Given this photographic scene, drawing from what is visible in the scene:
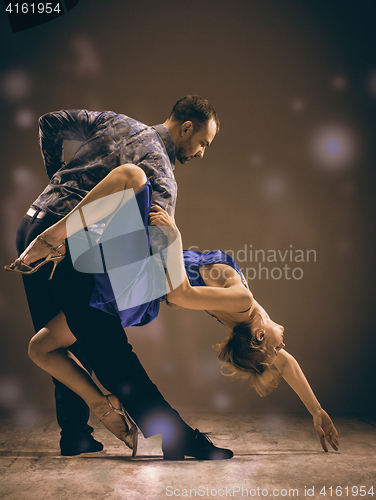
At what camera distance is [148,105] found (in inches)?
99.7

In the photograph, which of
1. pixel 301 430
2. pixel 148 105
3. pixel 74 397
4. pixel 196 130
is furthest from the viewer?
pixel 148 105

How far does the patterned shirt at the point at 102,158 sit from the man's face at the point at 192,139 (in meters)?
0.10

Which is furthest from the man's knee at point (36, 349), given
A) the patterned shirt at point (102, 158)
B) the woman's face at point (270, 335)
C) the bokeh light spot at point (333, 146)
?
the bokeh light spot at point (333, 146)

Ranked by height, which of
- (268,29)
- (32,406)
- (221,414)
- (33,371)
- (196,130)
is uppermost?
(268,29)

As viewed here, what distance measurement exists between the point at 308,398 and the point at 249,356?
0.32m

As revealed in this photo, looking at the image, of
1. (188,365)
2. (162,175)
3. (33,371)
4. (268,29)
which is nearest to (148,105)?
(268,29)

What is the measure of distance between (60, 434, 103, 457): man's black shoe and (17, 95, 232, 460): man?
0.35 meters

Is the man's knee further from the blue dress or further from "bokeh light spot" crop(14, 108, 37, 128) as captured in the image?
"bokeh light spot" crop(14, 108, 37, 128)

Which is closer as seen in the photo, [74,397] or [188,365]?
[74,397]

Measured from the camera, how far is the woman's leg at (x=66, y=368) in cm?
157

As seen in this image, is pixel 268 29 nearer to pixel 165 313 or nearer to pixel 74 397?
pixel 165 313

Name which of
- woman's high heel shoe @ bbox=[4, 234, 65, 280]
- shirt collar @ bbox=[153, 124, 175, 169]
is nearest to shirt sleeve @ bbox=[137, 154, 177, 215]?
shirt collar @ bbox=[153, 124, 175, 169]

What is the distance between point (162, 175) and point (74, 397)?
1.05 metres

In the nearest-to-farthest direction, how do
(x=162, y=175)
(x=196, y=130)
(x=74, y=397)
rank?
(x=162, y=175) → (x=196, y=130) → (x=74, y=397)
